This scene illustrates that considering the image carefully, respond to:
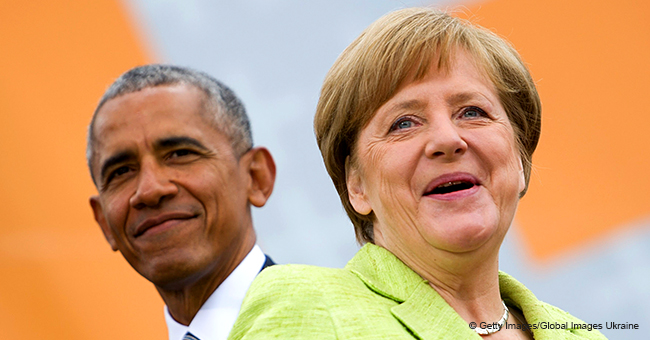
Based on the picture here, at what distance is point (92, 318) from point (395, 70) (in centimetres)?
288

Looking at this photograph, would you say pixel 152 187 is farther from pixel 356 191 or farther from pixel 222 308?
pixel 356 191

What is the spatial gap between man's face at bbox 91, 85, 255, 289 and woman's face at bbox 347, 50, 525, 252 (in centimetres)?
60

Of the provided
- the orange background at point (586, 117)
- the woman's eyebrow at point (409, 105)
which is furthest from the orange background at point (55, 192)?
the woman's eyebrow at point (409, 105)

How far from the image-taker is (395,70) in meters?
1.59

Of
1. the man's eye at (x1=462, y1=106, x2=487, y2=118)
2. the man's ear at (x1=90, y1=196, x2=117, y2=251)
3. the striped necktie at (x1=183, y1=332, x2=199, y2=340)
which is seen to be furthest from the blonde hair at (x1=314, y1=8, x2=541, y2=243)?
the man's ear at (x1=90, y1=196, x2=117, y2=251)

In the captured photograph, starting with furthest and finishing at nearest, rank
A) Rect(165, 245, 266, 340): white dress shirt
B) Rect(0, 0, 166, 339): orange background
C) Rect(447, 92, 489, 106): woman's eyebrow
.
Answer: Rect(0, 0, 166, 339): orange background < Rect(165, 245, 266, 340): white dress shirt < Rect(447, 92, 489, 106): woman's eyebrow

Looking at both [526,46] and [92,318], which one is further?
[526,46]

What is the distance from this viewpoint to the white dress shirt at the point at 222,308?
200 centimetres

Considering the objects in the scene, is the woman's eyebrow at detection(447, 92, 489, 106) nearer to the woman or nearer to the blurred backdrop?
the woman

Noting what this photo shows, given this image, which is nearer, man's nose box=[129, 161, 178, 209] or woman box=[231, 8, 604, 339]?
woman box=[231, 8, 604, 339]

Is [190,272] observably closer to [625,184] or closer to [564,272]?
[564,272]

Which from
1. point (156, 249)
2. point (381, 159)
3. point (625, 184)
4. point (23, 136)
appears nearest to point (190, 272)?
point (156, 249)

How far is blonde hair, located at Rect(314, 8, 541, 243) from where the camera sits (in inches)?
63.2

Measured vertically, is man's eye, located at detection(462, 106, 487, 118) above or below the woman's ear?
above
